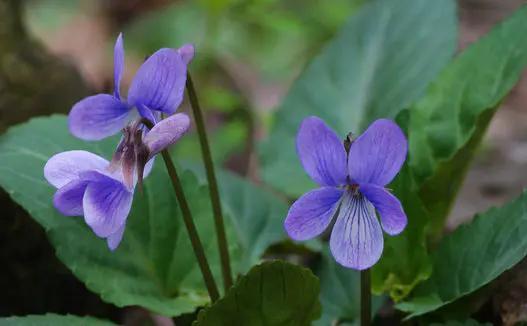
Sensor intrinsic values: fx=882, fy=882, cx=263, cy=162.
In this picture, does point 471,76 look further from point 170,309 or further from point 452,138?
point 170,309

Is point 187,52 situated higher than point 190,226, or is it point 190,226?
point 187,52

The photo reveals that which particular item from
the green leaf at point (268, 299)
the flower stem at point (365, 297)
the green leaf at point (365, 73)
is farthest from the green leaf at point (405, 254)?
the green leaf at point (365, 73)

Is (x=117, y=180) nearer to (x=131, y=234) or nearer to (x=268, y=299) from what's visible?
(x=268, y=299)

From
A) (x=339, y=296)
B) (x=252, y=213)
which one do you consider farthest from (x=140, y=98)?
(x=252, y=213)

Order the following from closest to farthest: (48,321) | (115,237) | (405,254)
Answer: (115,237) < (48,321) < (405,254)

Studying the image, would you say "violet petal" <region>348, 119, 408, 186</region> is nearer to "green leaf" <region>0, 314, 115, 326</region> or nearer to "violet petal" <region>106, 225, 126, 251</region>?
"violet petal" <region>106, 225, 126, 251</region>

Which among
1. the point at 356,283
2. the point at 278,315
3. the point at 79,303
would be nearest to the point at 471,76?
the point at 356,283
